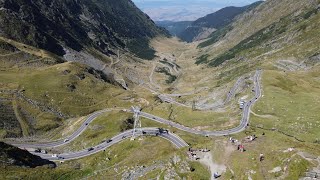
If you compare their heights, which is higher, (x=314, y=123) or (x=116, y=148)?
(x=314, y=123)

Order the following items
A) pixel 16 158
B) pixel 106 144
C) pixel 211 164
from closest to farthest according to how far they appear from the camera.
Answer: pixel 211 164
pixel 16 158
pixel 106 144

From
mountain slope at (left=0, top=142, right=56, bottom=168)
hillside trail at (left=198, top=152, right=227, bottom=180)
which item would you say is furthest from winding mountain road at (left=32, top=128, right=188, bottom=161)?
hillside trail at (left=198, top=152, right=227, bottom=180)

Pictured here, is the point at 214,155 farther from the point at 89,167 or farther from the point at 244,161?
the point at 89,167

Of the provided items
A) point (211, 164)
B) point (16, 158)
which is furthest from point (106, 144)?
point (211, 164)

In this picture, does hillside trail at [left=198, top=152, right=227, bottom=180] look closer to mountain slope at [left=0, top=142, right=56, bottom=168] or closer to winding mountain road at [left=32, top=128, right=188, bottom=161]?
winding mountain road at [left=32, top=128, right=188, bottom=161]

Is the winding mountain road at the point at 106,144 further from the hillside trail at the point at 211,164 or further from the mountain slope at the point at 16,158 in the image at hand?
the hillside trail at the point at 211,164

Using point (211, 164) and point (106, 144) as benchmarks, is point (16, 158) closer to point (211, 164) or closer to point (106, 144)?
point (106, 144)

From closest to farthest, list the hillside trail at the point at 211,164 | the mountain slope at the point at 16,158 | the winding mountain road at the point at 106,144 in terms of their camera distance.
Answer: the hillside trail at the point at 211,164 < the mountain slope at the point at 16,158 < the winding mountain road at the point at 106,144

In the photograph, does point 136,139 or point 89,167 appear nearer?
point 89,167

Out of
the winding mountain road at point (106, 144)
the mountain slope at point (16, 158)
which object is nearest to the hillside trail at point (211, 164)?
the winding mountain road at point (106, 144)

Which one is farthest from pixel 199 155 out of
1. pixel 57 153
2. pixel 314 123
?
pixel 57 153

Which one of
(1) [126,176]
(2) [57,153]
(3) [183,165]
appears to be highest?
(3) [183,165]
